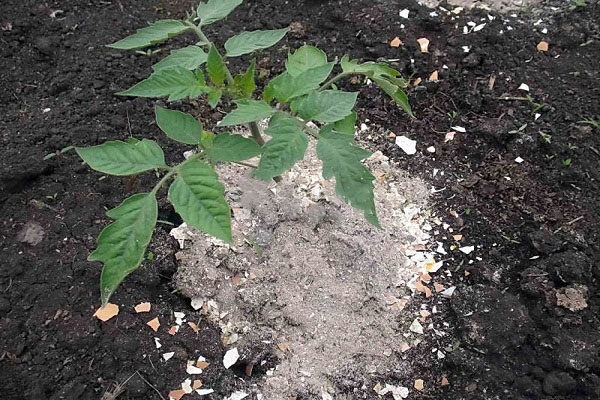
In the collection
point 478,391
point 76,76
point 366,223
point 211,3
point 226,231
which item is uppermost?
point 211,3

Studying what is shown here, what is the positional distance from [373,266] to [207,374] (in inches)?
24.5

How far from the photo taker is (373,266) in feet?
6.24

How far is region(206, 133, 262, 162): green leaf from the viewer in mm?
1386

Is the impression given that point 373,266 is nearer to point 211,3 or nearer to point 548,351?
A: point 548,351

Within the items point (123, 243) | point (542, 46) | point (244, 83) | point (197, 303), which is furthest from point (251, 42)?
point (542, 46)

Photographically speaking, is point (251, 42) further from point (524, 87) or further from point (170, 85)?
point (524, 87)

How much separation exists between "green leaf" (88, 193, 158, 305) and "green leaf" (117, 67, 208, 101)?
0.28 meters

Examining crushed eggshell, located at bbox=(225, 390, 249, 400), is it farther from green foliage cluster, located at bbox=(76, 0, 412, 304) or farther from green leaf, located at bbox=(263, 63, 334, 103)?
green leaf, located at bbox=(263, 63, 334, 103)

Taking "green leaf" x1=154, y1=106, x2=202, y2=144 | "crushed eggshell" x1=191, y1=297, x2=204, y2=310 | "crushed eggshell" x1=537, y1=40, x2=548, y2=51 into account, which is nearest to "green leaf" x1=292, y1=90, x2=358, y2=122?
"green leaf" x1=154, y1=106, x2=202, y2=144

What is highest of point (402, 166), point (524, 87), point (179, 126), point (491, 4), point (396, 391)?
point (179, 126)

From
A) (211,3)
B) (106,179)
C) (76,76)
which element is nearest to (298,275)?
(106,179)

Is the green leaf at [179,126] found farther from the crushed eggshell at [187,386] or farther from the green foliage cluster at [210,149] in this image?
the crushed eggshell at [187,386]

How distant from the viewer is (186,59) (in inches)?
60.3

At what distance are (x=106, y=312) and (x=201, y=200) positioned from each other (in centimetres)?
63
